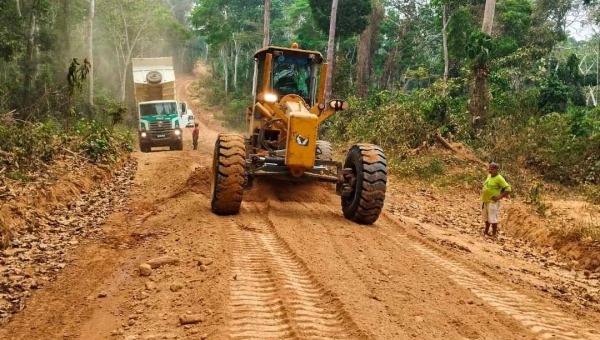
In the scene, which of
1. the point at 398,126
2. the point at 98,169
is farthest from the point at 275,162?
the point at 398,126

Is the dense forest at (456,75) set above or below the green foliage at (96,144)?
above

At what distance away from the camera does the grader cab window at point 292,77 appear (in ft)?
32.0

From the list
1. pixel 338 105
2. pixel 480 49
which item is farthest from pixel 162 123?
pixel 338 105

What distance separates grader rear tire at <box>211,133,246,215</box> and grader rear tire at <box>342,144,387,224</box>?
70.2 inches

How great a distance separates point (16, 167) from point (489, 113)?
45.5 feet

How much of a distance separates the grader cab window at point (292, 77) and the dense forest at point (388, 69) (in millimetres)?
5213

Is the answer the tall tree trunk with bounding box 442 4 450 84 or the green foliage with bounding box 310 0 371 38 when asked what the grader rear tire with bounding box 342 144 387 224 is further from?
the tall tree trunk with bounding box 442 4 450 84

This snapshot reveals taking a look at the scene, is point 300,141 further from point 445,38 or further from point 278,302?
point 445,38

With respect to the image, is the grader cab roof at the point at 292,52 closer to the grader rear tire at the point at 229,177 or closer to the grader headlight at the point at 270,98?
the grader headlight at the point at 270,98

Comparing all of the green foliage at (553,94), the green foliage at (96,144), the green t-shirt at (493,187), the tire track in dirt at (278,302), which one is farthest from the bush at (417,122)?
the tire track in dirt at (278,302)

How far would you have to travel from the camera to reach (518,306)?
197 inches

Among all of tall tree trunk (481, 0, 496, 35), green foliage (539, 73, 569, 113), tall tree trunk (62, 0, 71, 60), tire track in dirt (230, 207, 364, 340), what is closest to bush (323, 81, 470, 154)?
tall tree trunk (481, 0, 496, 35)

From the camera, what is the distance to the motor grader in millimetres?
7934

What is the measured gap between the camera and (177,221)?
25.6 ft
